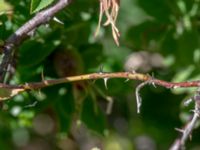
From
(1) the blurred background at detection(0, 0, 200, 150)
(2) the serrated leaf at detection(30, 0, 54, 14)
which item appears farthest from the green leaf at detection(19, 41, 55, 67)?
(2) the serrated leaf at detection(30, 0, 54, 14)

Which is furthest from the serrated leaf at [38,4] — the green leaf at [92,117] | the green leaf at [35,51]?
the green leaf at [92,117]

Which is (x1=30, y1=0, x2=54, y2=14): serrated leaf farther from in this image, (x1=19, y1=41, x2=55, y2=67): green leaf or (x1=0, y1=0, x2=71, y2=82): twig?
(x1=19, y1=41, x2=55, y2=67): green leaf

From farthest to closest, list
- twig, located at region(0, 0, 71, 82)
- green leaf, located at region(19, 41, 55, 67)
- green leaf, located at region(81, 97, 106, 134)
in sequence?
green leaf, located at region(81, 97, 106, 134), green leaf, located at region(19, 41, 55, 67), twig, located at region(0, 0, 71, 82)

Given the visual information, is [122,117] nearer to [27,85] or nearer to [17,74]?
[17,74]

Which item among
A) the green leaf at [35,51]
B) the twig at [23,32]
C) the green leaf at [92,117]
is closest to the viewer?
the twig at [23,32]

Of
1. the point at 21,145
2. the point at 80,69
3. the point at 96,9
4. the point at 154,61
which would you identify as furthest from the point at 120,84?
the point at 21,145

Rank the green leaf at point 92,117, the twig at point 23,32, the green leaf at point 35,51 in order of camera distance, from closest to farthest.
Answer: the twig at point 23,32 → the green leaf at point 35,51 → the green leaf at point 92,117

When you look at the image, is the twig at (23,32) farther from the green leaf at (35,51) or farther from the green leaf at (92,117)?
the green leaf at (92,117)

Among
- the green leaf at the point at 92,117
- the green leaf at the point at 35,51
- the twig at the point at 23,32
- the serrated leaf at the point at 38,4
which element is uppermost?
the serrated leaf at the point at 38,4
